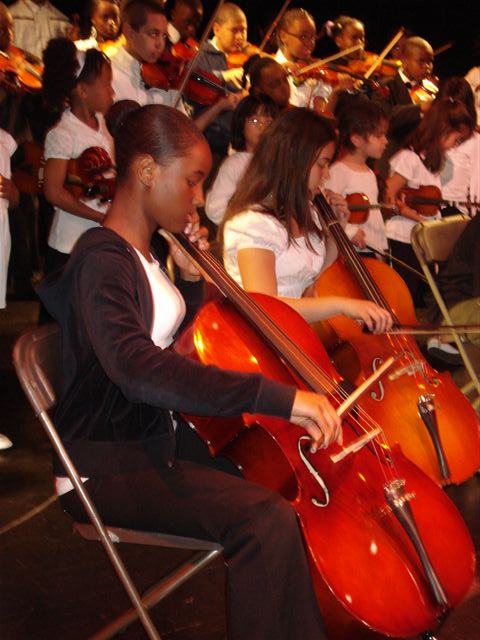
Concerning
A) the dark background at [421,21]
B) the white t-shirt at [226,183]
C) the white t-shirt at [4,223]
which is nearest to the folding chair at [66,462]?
the white t-shirt at [4,223]

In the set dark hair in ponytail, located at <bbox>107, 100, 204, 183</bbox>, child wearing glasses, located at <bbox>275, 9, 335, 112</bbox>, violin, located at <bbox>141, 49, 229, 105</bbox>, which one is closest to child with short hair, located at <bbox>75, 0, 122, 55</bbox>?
violin, located at <bbox>141, 49, 229, 105</bbox>

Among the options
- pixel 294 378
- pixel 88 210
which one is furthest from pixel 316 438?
pixel 88 210

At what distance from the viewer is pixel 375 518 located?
1.72 meters

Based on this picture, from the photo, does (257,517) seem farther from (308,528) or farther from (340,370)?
(340,370)

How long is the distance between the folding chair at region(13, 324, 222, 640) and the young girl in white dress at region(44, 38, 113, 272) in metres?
1.74

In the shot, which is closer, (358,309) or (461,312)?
(358,309)

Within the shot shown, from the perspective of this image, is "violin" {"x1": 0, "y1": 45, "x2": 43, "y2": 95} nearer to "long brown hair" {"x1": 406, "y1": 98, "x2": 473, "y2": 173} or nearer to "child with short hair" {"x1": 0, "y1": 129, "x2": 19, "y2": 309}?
"child with short hair" {"x1": 0, "y1": 129, "x2": 19, "y2": 309}

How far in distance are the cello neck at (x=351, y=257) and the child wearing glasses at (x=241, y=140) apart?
4.20ft

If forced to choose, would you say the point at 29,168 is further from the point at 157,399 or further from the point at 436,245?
the point at 157,399

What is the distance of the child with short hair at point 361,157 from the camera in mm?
4199

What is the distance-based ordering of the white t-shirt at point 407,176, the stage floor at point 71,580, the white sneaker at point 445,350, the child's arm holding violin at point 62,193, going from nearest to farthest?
the stage floor at point 71,580 < the child's arm holding violin at point 62,193 < the white sneaker at point 445,350 < the white t-shirt at point 407,176

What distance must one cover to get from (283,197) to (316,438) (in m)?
1.23

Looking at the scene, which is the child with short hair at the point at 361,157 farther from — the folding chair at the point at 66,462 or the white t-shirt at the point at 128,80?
the folding chair at the point at 66,462

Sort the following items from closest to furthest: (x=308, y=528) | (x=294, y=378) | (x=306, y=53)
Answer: (x=308, y=528) < (x=294, y=378) < (x=306, y=53)
